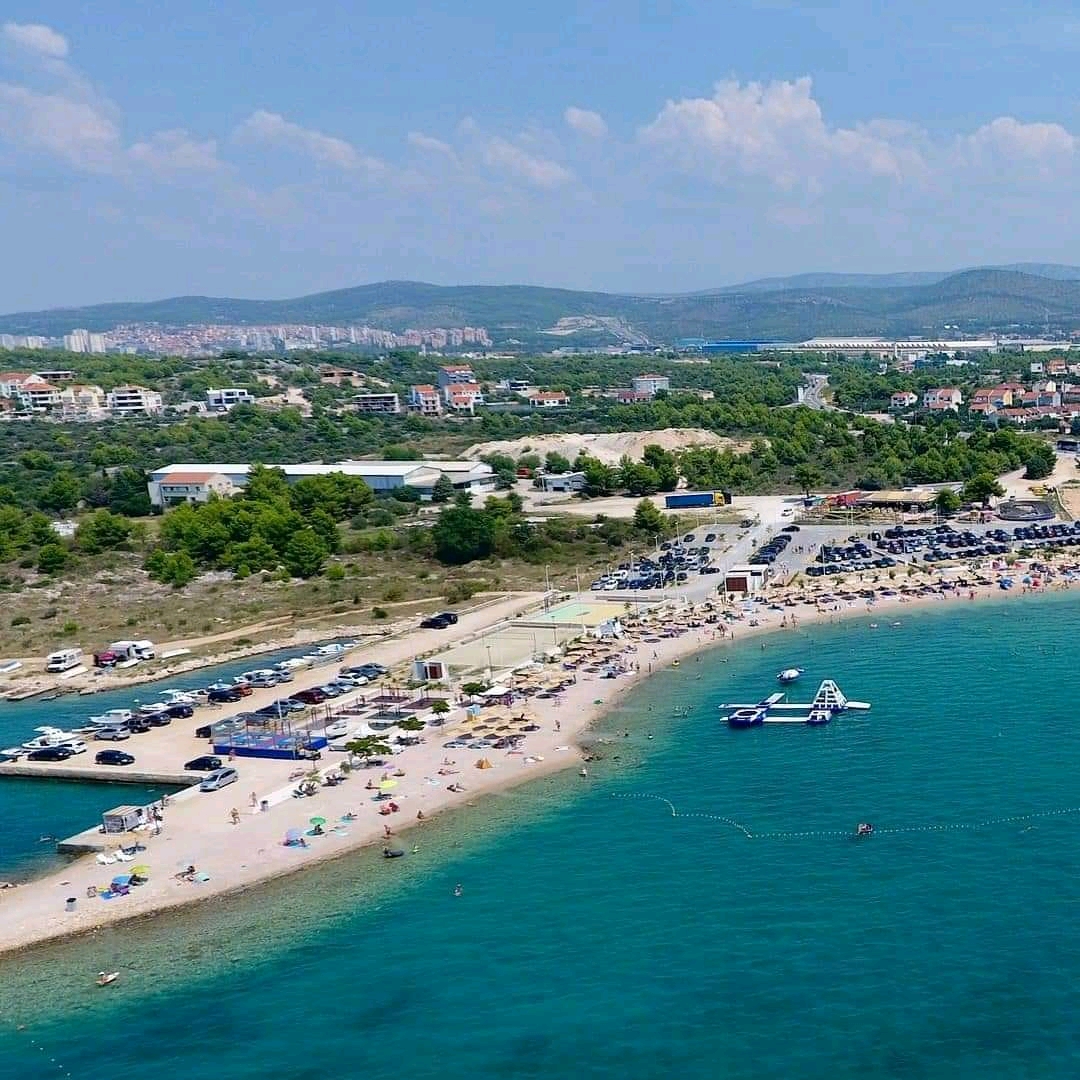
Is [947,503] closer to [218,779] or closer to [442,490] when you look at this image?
[442,490]

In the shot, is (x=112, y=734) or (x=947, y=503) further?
(x=947, y=503)

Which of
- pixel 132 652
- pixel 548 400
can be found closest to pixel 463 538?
pixel 132 652

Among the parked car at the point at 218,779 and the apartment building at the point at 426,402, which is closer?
the parked car at the point at 218,779

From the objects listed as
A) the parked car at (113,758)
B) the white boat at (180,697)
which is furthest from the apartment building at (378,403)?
the parked car at (113,758)

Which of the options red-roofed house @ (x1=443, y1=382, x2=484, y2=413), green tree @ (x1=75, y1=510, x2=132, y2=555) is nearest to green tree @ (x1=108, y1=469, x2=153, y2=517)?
green tree @ (x1=75, y1=510, x2=132, y2=555)

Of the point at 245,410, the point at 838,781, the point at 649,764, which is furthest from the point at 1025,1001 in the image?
the point at 245,410

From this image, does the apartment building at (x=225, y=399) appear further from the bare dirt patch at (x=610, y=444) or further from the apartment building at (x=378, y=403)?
the bare dirt patch at (x=610, y=444)
